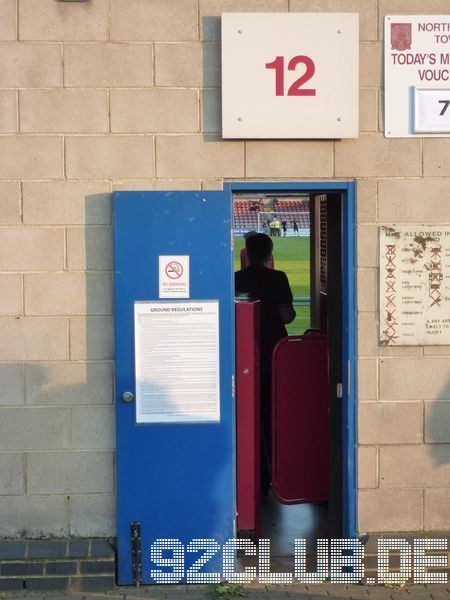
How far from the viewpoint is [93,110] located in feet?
19.3

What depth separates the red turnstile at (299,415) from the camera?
7094mm

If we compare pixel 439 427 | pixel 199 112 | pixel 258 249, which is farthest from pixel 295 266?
pixel 199 112

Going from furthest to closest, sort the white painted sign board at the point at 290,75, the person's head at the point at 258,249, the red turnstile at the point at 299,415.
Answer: the person's head at the point at 258,249, the red turnstile at the point at 299,415, the white painted sign board at the point at 290,75

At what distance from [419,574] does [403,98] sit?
9.46 ft

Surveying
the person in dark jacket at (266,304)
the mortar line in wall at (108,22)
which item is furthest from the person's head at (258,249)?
the mortar line in wall at (108,22)

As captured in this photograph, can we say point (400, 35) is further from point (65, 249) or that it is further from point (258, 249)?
point (258, 249)

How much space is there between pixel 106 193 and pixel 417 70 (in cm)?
199

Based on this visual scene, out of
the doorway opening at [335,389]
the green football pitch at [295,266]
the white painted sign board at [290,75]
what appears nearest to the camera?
the white painted sign board at [290,75]

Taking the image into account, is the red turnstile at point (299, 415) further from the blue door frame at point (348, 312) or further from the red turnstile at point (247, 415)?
the blue door frame at point (348, 312)

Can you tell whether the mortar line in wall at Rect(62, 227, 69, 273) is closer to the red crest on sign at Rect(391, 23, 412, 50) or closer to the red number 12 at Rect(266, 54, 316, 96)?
the red number 12 at Rect(266, 54, 316, 96)

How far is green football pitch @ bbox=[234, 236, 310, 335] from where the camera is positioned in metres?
20.5

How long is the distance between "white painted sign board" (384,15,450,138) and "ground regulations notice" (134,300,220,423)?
5.28 feet

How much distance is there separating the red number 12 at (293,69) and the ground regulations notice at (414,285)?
95cm

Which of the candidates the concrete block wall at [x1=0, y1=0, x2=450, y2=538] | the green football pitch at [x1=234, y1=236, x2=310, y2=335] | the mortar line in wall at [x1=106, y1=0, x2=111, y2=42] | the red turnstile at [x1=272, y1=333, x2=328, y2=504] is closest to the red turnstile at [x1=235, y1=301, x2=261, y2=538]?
the red turnstile at [x1=272, y1=333, x2=328, y2=504]
